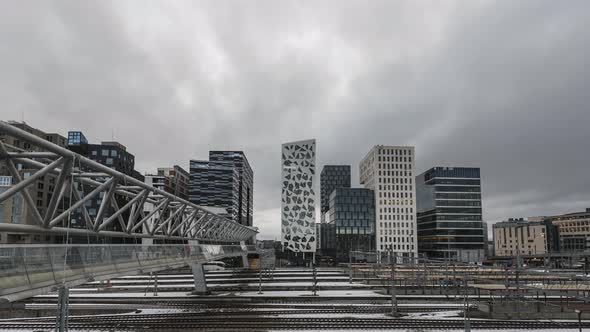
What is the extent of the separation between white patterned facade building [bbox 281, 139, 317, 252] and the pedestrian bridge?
93.3 metres

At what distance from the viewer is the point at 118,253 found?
958 inches

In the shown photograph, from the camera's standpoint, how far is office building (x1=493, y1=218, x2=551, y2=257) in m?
161

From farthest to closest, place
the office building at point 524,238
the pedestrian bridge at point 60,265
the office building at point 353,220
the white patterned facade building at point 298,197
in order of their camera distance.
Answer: the office building at point 524,238, the office building at point 353,220, the white patterned facade building at point 298,197, the pedestrian bridge at point 60,265

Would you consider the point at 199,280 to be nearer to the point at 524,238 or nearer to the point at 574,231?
the point at 524,238

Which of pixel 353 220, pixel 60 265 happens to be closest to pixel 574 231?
pixel 353 220

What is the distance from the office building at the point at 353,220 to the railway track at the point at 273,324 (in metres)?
116

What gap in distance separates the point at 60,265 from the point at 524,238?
182 metres

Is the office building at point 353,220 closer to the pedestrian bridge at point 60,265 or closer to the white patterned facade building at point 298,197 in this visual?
the white patterned facade building at point 298,197

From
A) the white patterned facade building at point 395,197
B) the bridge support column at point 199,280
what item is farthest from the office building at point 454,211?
the bridge support column at point 199,280

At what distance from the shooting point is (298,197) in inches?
4887

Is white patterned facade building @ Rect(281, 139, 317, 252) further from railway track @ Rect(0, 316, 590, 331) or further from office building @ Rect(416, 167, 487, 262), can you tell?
railway track @ Rect(0, 316, 590, 331)

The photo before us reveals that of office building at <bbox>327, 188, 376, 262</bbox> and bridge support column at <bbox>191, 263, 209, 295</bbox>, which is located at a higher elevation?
office building at <bbox>327, 188, 376, 262</bbox>

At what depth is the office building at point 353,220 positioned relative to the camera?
151 m

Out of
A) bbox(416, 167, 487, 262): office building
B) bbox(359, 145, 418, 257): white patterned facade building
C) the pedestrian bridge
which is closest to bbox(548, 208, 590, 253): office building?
bbox(416, 167, 487, 262): office building
